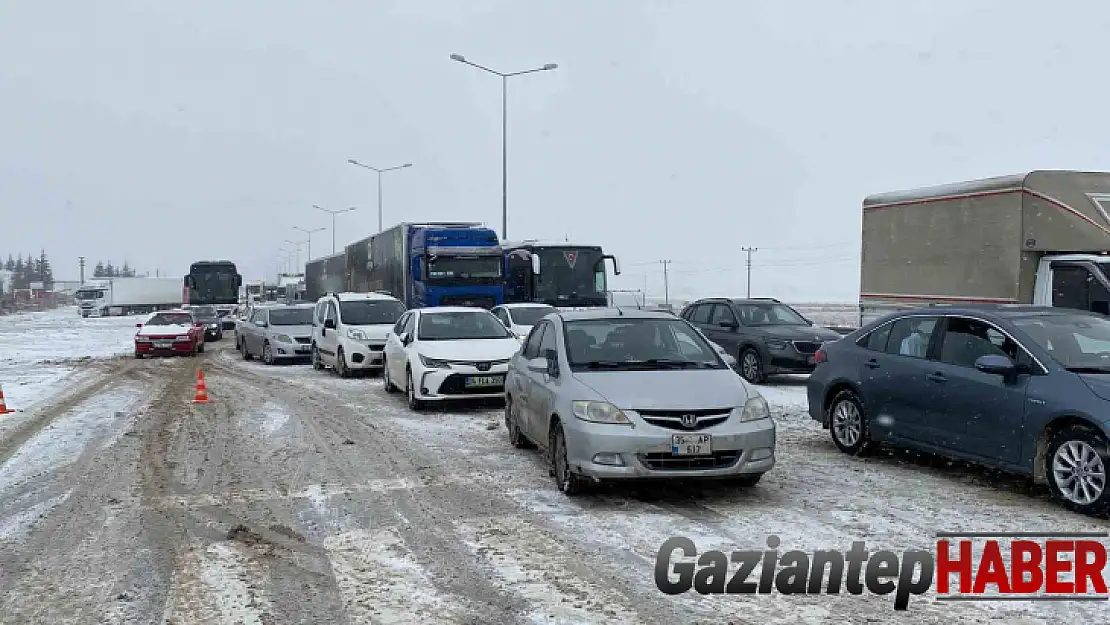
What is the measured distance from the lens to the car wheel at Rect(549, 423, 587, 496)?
24.5 feet

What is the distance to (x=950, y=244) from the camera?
48.8 ft

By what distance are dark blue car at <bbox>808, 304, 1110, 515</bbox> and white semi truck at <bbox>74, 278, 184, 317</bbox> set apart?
268 ft

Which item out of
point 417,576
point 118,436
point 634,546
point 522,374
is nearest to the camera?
point 417,576

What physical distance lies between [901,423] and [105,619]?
666 cm

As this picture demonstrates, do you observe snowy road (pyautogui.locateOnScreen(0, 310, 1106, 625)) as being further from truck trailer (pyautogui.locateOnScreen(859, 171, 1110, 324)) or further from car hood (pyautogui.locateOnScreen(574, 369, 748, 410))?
truck trailer (pyautogui.locateOnScreen(859, 171, 1110, 324))

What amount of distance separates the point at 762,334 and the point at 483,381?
5819 millimetres

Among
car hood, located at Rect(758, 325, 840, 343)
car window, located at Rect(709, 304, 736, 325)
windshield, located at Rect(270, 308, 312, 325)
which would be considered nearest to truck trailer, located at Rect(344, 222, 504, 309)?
windshield, located at Rect(270, 308, 312, 325)

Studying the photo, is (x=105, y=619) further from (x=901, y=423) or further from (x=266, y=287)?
(x=266, y=287)

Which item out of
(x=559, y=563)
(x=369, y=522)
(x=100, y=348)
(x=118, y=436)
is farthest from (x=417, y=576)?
(x=100, y=348)

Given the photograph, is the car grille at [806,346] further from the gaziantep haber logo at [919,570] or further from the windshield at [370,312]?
the gaziantep haber logo at [919,570]

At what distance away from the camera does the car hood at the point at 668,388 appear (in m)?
7.25

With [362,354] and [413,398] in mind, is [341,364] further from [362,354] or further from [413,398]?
[413,398]

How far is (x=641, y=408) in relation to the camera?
719cm

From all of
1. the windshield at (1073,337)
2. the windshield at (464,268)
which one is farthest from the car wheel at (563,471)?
the windshield at (464,268)
